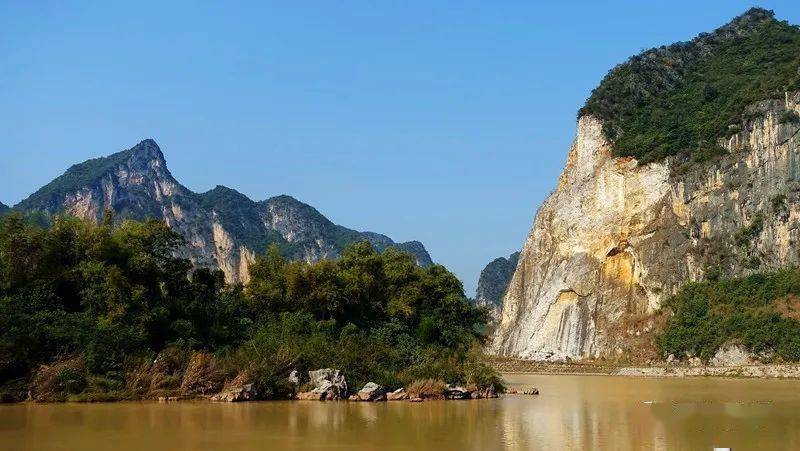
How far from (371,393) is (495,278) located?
13414 centimetres

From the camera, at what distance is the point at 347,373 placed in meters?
24.7

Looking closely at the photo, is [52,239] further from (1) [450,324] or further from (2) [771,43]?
(2) [771,43]

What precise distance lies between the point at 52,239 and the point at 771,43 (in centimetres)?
7962

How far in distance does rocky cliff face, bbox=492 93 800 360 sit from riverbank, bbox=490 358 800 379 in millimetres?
5594

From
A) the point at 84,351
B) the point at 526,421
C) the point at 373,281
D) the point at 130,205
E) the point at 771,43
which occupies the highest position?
the point at 771,43

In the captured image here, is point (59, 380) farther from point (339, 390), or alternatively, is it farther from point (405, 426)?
point (405, 426)

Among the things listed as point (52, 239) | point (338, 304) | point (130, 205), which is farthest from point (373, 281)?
point (130, 205)

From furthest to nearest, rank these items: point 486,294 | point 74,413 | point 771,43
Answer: point 486,294 → point 771,43 → point 74,413

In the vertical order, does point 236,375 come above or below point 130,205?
below

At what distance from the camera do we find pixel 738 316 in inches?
2197

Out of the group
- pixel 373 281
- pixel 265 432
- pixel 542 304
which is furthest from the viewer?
pixel 542 304

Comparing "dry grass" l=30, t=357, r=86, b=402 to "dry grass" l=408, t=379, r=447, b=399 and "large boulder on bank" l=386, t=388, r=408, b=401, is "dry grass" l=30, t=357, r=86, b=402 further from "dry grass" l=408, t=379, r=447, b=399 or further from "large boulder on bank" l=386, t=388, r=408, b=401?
"dry grass" l=408, t=379, r=447, b=399

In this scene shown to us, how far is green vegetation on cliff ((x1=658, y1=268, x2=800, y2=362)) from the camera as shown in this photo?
51625mm

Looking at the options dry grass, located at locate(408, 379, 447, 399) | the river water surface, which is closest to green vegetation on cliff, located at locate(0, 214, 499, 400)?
dry grass, located at locate(408, 379, 447, 399)
